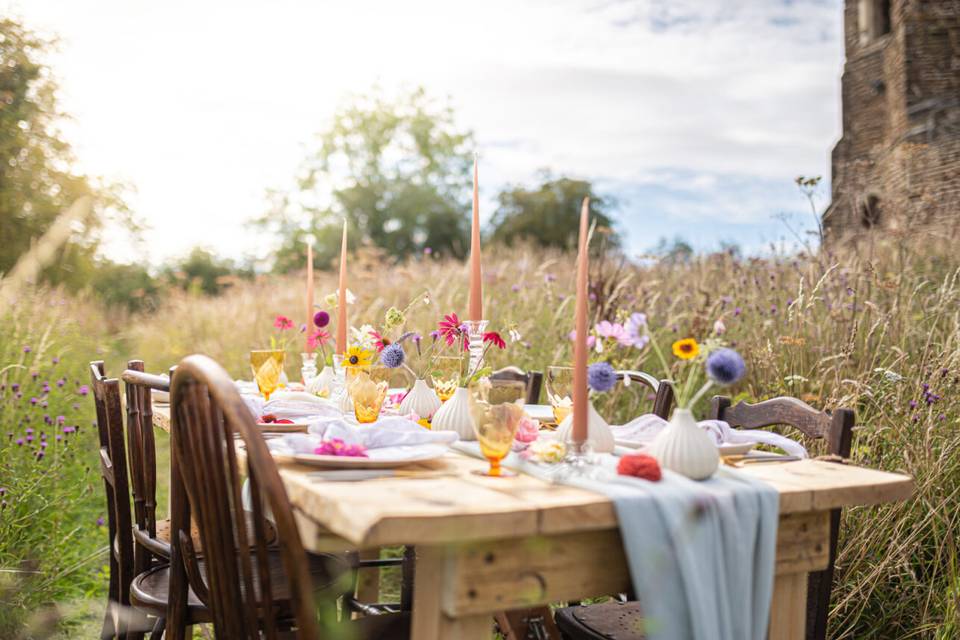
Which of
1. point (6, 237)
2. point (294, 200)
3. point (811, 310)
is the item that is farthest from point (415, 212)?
point (811, 310)

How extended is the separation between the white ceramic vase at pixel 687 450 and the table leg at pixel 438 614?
0.43 metres

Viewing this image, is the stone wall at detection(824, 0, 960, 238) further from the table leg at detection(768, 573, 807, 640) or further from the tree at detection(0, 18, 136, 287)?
the tree at detection(0, 18, 136, 287)

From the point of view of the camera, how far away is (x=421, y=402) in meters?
2.26

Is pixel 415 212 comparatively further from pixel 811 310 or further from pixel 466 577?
pixel 466 577

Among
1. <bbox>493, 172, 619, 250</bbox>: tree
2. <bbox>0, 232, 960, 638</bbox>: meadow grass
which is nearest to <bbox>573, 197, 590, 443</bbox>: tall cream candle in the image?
<bbox>0, 232, 960, 638</bbox>: meadow grass

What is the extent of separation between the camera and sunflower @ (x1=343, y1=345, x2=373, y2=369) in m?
2.30

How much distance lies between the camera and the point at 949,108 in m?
13.5

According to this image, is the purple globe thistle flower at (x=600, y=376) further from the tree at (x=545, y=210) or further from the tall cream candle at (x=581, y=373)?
the tree at (x=545, y=210)

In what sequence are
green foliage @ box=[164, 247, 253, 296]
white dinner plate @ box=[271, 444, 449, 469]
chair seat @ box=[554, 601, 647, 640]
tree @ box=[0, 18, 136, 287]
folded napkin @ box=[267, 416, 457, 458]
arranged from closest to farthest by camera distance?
white dinner plate @ box=[271, 444, 449, 469]
folded napkin @ box=[267, 416, 457, 458]
chair seat @ box=[554, 601, 647, 640]
tree @ box=[0, 18, 136, 287]
green foliage @ box=[164, 247, 253, 296]

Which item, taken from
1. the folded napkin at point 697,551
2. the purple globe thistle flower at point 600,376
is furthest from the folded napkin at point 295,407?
the folded napkin at point 697,551

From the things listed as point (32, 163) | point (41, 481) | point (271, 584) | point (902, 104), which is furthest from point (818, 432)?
point (902, 104)

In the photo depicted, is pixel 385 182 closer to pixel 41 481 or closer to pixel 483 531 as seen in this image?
pixel 41 481

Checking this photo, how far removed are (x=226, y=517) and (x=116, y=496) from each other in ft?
3.50

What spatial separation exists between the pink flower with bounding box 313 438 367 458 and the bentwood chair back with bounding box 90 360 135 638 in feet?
3.15
